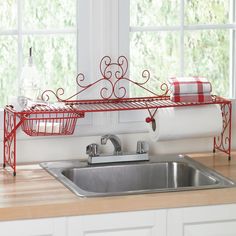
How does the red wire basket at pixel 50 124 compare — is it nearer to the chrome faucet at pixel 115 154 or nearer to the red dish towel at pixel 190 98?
the chrome faucet at pixel 115 154

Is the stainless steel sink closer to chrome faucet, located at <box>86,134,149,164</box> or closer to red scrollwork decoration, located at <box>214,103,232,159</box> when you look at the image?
chrome faucet, located at <box>86,134,149,164</box>

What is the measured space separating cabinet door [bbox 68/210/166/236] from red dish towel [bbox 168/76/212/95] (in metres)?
0.69

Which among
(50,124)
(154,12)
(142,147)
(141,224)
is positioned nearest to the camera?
(141,224)

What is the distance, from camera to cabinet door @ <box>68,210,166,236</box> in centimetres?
317

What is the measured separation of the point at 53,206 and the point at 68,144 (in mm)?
740

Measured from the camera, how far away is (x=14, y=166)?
3549 millimetres

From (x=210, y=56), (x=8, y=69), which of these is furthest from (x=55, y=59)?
(x=210, y=56)

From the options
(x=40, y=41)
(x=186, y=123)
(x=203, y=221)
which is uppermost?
(x=40, y=41)

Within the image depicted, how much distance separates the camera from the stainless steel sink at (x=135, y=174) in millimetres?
3678

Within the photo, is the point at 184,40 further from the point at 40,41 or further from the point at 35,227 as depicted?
the point at 35,227

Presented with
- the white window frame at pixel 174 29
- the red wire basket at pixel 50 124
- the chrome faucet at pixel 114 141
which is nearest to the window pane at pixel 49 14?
the white window frame at pixel 174 29

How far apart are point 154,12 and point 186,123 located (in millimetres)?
539

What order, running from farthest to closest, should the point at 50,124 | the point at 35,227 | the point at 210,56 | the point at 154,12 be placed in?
the point at 210,56 → the point at 154,12 → the point at 50,124 → the point at 35,227

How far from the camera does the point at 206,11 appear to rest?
4.02 metres
